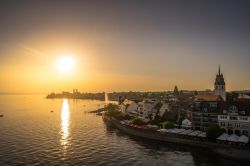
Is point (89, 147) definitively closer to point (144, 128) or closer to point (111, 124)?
point (144, 128)

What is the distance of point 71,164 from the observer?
6272 centimetres

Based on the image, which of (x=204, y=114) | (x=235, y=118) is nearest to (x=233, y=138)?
(x=235, y=118)

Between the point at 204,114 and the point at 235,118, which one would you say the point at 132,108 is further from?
the point at 235,118

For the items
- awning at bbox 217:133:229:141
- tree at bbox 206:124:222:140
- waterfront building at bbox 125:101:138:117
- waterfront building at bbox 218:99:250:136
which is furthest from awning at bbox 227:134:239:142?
waterfront building at bbox 125:101:138:117

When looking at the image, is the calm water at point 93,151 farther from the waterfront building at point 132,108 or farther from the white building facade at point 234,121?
the waterfront building at point 132,108

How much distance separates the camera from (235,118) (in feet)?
276

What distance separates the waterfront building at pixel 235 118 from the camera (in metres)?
81.9

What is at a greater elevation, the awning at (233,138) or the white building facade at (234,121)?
the white building facade at (234,121)

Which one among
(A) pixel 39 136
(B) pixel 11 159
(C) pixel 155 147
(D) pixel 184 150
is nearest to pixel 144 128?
(C) pixel 155 147

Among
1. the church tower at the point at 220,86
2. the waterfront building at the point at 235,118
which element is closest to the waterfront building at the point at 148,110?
the church tower at the point at 220,86

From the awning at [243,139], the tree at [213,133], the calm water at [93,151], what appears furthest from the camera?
the tree at [213,133]

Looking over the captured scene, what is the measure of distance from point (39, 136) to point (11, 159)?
3070 cm

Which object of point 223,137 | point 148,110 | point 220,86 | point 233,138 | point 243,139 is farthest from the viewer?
point 148,110

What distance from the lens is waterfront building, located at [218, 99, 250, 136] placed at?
81.9m
